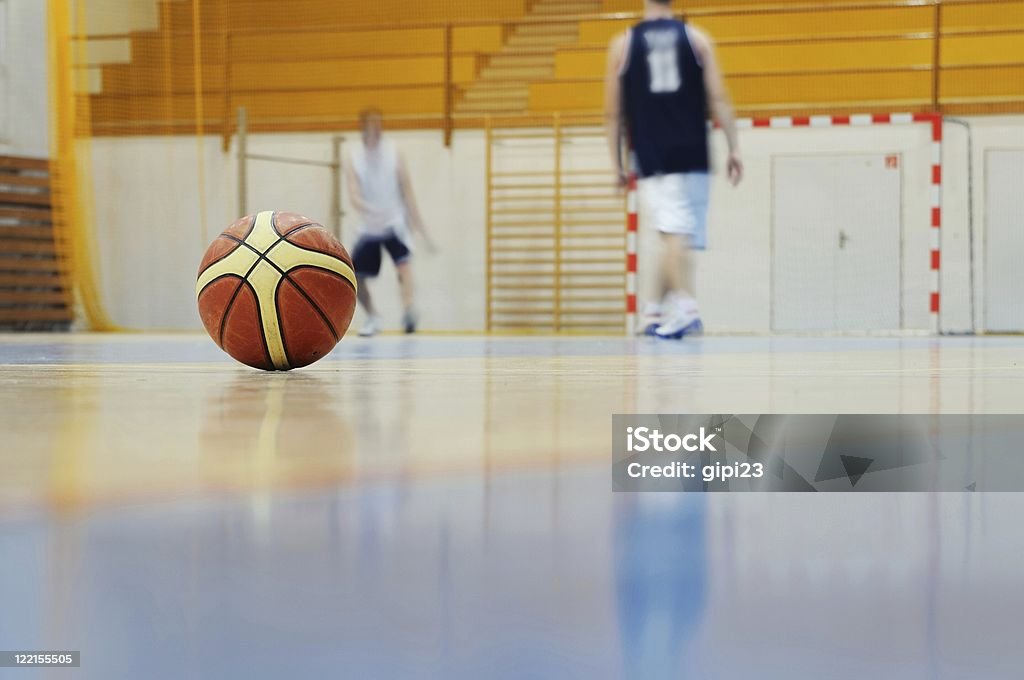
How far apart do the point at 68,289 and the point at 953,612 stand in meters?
10.6

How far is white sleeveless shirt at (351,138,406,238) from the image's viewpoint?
8.09 m

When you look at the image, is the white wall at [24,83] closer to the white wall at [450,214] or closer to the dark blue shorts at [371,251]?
the white wall at [450,214]

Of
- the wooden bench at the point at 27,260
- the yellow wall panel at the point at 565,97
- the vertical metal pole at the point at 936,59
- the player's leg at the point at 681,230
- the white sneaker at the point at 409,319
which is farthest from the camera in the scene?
the yellow wall panel at the point at 565,97

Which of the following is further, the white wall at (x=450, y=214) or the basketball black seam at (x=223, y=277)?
the white wall at (x=450, y=214)

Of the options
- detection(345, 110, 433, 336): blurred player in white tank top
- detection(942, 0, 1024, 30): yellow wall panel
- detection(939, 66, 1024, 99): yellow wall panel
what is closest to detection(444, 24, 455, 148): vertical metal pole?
detection(345, 110, 433, 336): blurred player in white tank top

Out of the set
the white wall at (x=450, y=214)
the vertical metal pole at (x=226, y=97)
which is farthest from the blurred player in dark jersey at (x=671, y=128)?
the vertical metal pole at (x=226, y=97)

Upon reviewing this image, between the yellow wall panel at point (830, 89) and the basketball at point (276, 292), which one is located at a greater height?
the yellow wall panel at point (830, 89)

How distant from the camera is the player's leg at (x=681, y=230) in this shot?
5660 mm

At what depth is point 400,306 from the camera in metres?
11.5

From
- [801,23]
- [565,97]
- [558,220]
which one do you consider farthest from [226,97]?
[801,23]

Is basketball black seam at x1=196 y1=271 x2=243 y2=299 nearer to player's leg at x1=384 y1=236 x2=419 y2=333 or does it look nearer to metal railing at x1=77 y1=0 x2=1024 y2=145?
player's leg at x1=384 y1=236 x2=419 y2=333

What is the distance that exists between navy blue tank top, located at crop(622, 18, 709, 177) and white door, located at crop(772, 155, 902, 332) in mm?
4880

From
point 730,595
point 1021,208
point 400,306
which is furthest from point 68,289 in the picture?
point 730,595

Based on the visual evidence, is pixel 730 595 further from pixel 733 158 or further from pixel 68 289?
pixel 68 289
